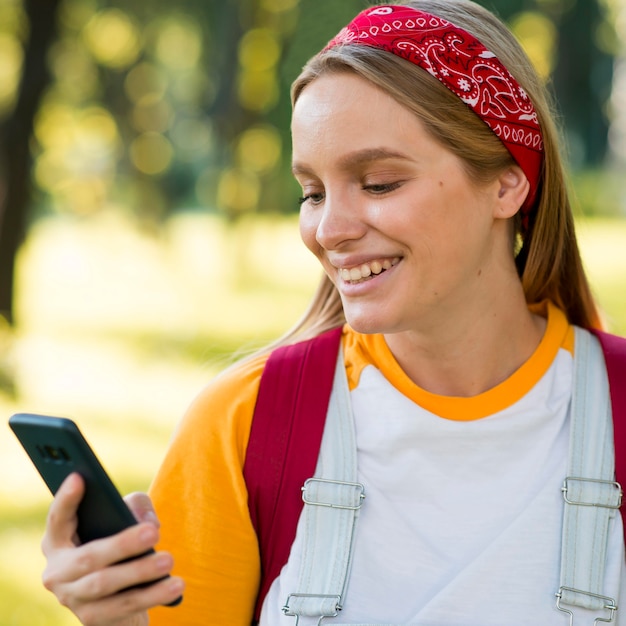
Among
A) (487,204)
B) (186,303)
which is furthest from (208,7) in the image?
(487,204)

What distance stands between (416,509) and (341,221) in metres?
0.64

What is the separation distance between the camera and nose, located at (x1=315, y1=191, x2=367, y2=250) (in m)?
2.16

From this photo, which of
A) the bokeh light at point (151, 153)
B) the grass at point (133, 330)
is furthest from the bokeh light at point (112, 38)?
the grass at point (133, 330)

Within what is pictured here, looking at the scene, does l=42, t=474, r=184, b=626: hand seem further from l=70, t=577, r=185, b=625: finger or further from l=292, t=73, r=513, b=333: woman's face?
l=292, t=73, r=513, b=333: woman's face

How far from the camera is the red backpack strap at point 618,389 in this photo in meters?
2.22

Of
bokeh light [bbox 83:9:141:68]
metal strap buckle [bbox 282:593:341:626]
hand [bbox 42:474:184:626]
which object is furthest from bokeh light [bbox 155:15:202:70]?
hand [bbox 42:474:184:626]

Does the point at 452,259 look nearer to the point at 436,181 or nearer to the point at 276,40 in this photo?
the point at 436,181

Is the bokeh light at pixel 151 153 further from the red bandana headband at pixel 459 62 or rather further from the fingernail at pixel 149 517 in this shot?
the fingernail at pixel 149 517

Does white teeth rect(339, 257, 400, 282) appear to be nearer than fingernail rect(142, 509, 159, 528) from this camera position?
No

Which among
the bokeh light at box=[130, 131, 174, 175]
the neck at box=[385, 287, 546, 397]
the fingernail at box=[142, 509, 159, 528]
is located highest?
the bokeh light at box=[130, 131, 174, 175]

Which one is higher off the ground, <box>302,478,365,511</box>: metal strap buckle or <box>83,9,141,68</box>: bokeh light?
<box>83,9,141,68</box>: bokeh light

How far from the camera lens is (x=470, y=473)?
7.47 ft

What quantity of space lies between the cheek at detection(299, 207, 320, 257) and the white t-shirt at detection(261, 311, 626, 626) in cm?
32

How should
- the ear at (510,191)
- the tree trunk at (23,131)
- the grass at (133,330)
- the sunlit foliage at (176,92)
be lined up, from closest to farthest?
1. the ear at (510,191)
2. the grass at (133,330)
3. the tree trunk at (23,131)
4. the sunlit foliage at (176,92)
